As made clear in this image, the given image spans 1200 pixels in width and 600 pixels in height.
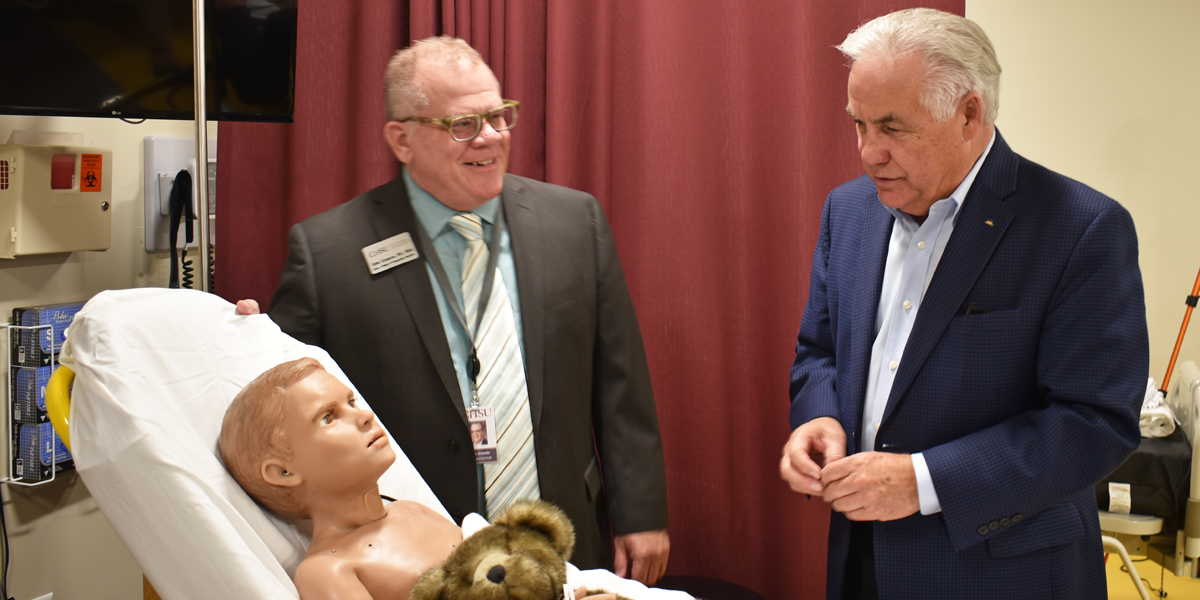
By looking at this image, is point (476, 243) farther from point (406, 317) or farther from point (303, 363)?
point (303, 363)

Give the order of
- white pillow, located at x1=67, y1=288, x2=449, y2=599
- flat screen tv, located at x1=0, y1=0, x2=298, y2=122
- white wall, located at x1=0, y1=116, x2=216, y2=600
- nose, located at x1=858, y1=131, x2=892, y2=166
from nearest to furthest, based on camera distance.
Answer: white pillow, located at x1=67, y1=288, x2=449, y2=599, nose, located at x1=858, y1=131, x2=892, y2=166, flat screen tv, located at x1=0, y1=0, x2=298, y2=122, white wall, located at x1=0, y1=116, x2=216, y2=600

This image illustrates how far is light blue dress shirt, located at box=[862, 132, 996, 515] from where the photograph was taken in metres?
1.49

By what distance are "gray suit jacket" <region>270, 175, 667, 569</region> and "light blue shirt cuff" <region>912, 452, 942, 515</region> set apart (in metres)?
0.59

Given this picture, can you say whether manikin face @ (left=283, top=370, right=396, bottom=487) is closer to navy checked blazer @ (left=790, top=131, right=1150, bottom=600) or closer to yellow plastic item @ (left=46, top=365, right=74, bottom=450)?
yellow plastic item @ (left=46, top=365, right=74, bottom=450)

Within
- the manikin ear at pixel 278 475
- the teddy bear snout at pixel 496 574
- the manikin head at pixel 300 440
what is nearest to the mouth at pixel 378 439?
the manikin head at pixel 300 440

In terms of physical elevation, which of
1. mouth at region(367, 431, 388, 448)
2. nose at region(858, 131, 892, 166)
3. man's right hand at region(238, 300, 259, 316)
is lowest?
mouth at region(367, 431, 388, 448)

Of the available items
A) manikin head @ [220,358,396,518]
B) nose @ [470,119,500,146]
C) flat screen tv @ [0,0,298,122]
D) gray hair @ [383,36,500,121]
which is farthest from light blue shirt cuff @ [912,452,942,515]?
flat screen tv @ [0,0,298,122]

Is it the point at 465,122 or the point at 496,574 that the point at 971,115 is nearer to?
the point at 465,122

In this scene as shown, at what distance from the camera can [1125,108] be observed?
3229 millimetres

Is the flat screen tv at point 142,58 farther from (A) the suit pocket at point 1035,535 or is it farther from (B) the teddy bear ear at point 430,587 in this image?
(A) the suit pocket at point 1035,535

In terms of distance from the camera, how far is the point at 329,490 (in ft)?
4.46

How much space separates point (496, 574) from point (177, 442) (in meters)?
0.57

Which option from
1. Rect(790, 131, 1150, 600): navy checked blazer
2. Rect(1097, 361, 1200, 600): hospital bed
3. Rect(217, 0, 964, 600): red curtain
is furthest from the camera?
Rect(1097, 361, 1200, 600): hospital bed

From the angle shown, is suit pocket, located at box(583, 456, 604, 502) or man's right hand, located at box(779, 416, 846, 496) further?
suit pocket, located at box(583, 456, 604, 502)
